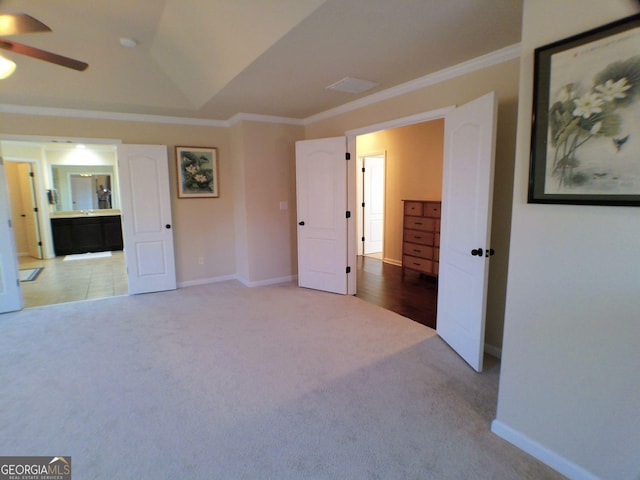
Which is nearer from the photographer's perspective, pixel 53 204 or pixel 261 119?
pixel 261 119

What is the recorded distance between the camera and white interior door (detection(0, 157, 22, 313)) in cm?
394

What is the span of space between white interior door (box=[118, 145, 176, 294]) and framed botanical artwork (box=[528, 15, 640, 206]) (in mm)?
4510

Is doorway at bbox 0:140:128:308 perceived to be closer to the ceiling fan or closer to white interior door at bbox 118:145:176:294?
white interior door at bbox 118:145:176:294

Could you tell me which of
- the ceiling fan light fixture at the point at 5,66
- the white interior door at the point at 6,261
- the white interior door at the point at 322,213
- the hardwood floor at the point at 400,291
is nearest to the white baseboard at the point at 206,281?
the white interior door at the point at 322,213

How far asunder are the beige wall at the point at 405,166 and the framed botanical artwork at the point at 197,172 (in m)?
3.09

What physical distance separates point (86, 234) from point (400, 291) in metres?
7.46

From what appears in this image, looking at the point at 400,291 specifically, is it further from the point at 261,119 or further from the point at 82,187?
the point at 82,187

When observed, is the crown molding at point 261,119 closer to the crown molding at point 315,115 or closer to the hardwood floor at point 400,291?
the crown molding at point 315,115

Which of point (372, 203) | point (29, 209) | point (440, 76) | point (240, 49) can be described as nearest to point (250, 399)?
point (240, 49)

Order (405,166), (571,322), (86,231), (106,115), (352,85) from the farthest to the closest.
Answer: (86,231) → (405,166) → (106,115) → (352,85) → (571,322)

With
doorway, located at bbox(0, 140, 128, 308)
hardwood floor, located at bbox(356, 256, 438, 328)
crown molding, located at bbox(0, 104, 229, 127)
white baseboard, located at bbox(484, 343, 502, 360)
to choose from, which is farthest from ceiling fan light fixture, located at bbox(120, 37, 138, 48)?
white baseboard, located at bbox(484, 343, 502, 360)

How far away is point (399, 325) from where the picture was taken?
350cm

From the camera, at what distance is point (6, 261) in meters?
3.99

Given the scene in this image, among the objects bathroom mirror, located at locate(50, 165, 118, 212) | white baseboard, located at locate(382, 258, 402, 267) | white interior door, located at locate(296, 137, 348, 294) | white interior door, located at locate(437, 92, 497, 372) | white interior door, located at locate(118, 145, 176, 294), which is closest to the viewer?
white interior door, located at locate(437, 92, 497, 372)
